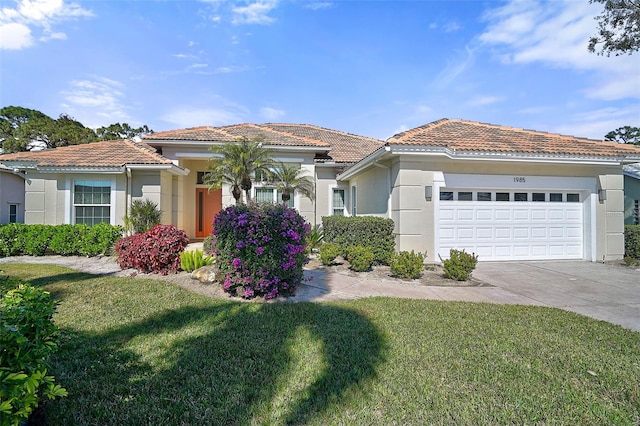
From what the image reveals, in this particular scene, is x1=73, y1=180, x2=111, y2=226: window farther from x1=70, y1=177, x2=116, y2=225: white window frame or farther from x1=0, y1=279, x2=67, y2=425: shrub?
x1=0, y1=279, x2=67, y2=425: shrub

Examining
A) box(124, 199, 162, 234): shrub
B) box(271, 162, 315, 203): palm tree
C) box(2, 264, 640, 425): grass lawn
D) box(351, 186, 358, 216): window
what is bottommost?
box(2, 264, 640, 425): grass lawn

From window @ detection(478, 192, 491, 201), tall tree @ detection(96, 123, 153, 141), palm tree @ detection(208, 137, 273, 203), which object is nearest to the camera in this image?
window @ detection(478, 192, 491, 201)

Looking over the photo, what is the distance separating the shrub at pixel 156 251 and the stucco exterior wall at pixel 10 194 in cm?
1571

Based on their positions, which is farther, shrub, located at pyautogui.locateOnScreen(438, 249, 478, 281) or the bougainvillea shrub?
shrub, located at pyautogui.locateOnScreen(438, 249, 478, 281)

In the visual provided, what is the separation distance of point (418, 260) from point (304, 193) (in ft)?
22.9

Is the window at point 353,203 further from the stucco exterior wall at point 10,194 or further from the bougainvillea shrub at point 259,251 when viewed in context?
the stucco exterior wall at point 10,194

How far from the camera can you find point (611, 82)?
1289 centimetres

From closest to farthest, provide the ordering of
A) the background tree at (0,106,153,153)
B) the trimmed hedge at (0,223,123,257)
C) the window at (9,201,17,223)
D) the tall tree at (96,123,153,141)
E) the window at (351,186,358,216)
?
the trimmed hedge at (0,223,123,257) → the window at (351,186,358,216) → the window at (9,201,17,223) → the background tree at (0,106,153,153) → the tall tree at (96,123,153,141)

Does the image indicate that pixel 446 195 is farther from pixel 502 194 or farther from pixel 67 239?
pixel 67 239

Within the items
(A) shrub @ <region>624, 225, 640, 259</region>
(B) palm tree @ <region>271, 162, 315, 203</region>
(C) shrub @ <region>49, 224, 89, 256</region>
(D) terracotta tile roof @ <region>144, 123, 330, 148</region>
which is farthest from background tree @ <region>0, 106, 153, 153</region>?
(A) shrub @ <region>624, 225, 640, 259</region>

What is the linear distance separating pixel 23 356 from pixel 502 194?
1239cm

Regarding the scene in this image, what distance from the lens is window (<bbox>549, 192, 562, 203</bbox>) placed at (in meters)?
11.1

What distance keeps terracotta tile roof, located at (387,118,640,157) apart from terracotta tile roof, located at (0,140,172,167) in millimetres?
10308

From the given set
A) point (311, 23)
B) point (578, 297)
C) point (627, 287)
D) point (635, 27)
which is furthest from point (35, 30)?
point (635, 27)
